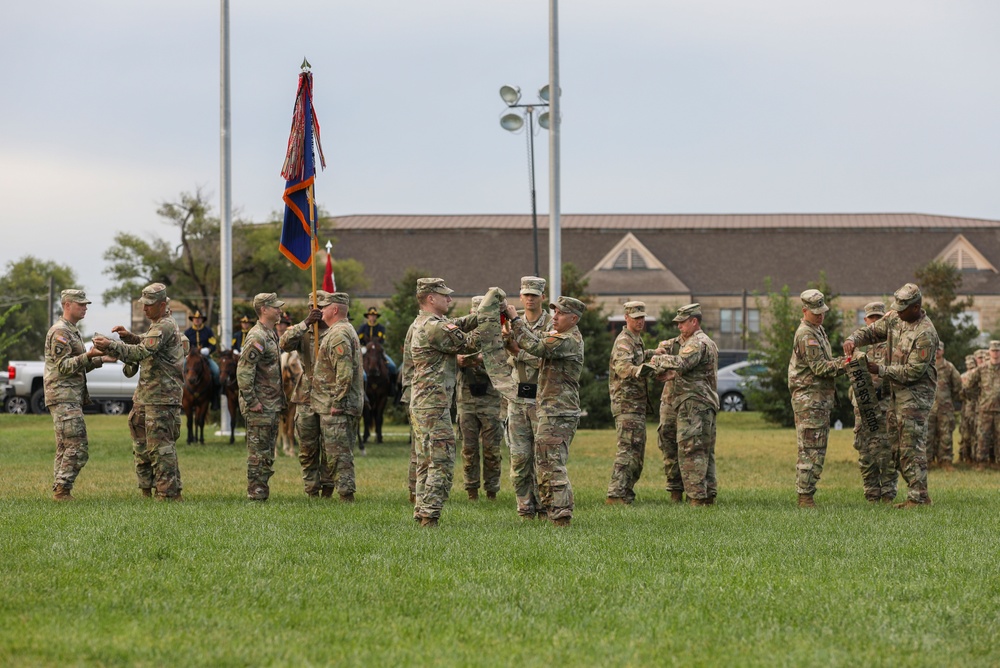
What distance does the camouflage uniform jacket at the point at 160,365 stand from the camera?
13.4m

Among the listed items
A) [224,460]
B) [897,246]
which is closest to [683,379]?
[224,460]

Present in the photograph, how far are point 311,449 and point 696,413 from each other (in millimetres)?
4172

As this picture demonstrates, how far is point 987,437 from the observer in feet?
70.9

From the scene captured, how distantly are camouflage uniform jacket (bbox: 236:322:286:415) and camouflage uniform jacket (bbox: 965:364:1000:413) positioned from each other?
1301 cm

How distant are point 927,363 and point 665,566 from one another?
18.0 ft

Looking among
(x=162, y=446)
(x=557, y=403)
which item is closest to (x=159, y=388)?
(x=162, y=446)

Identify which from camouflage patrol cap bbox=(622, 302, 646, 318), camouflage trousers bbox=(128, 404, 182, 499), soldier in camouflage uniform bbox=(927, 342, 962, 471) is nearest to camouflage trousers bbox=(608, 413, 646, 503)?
camouflage patrol cap bbox=(622, 302, 646, 318)

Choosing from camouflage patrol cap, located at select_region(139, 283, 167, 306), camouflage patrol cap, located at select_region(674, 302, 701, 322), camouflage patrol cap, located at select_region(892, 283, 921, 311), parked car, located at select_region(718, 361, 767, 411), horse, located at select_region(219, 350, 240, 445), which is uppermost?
camouflage patrol cap, located at select_region(139, 283, 167, 306)

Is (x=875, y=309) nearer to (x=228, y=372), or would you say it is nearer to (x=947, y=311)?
(x=228, y=372)

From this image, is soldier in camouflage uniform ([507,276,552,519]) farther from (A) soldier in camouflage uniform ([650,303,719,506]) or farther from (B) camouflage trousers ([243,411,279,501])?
(B) camouflage trousers ([243,411,279,501])

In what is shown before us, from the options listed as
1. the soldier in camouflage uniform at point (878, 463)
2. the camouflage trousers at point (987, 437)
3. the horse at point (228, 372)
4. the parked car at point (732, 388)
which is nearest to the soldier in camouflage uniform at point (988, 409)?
the camouflage trousers at point (987, 437)

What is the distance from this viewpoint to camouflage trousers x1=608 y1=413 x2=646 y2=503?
45.8 ft

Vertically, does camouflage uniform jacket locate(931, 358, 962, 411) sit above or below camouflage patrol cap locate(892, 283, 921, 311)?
below

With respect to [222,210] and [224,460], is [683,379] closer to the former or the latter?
[224,460]
